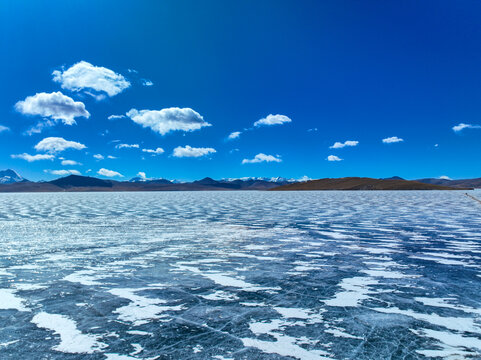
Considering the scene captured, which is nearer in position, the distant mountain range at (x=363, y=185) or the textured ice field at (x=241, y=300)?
the textured ice field at (x=241, y=300)

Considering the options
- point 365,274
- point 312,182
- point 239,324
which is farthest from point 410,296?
point 312,182

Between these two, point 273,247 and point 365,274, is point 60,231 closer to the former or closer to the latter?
point 273,247

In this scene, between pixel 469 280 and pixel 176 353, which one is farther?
pixel 469 280

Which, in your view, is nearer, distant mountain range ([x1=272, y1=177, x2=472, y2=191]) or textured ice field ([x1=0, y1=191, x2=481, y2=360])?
textured ice field ([x1=0, y1=191, x2=481, y2=360])

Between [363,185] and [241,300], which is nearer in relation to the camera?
[241,300]

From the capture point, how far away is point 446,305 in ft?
16.4

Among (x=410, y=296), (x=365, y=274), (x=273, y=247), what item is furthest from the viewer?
(x=273, y=247)

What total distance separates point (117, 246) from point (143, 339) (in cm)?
661

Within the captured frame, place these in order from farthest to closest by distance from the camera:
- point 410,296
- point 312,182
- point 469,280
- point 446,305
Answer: point 312,182 < point 469,280 < point 410,296 < point 446,305

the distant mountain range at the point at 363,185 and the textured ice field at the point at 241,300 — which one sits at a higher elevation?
the distant mountain range at the point at 363,185

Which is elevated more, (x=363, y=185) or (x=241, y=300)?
(x=363, y=185)

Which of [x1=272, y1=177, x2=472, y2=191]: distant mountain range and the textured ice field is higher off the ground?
[x1=272, y1=177, x2=472, y2=191]: distant mountain range

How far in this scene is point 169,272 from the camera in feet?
23.3

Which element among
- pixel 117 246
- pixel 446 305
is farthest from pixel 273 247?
pixel 446 305
